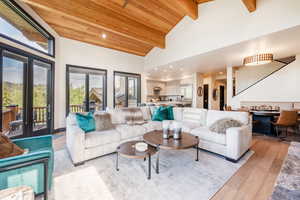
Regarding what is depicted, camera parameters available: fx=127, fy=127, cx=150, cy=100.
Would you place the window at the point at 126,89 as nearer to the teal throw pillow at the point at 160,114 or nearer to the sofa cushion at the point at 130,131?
the teal throw pillow at the point at 160,114

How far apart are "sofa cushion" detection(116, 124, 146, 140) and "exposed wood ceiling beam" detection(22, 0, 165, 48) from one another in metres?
3.15

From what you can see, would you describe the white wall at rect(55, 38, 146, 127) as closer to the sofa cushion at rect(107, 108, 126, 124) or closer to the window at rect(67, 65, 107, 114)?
the window at rect(67, 65, 107, 114)

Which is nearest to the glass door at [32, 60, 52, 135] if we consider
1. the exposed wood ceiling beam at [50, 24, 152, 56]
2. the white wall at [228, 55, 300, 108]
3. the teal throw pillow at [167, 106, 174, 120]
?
the exposed wood ceiling beam at [50, 24, 152, 56]

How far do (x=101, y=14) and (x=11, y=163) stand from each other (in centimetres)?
406

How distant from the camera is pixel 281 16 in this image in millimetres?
2750

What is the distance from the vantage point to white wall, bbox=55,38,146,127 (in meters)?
4.53

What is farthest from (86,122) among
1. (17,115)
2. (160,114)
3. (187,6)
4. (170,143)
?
(187,6)

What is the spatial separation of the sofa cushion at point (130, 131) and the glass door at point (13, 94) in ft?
7.76

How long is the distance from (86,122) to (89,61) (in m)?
3.42

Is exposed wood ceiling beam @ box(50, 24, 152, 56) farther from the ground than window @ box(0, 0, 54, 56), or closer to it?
farther from the ground

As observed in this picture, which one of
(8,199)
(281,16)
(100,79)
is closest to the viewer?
(8,199)

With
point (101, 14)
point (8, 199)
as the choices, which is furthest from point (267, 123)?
point (101, 14)

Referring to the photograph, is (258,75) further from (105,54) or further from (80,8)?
(80,8)

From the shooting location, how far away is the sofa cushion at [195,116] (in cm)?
352
